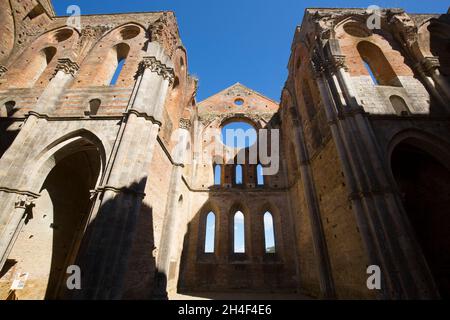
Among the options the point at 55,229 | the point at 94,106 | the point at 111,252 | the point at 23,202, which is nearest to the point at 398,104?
the point at 111,252

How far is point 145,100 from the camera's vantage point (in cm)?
754

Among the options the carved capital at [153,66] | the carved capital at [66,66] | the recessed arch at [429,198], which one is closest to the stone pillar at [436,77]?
the recessed arch at [429,198]

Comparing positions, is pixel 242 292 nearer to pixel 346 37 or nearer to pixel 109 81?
pixel 109 81

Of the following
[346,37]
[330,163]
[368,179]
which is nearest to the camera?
[368,179]

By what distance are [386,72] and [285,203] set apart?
8.61 m

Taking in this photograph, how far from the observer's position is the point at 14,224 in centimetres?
578

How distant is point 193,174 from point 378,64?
476 inches

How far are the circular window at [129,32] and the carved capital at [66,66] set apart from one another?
144 inches

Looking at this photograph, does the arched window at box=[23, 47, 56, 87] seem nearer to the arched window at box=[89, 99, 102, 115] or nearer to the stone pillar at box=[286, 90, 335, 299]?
the arched window at box=[89, 99, 102, 115]

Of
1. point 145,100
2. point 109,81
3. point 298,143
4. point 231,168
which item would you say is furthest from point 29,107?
point 298,143

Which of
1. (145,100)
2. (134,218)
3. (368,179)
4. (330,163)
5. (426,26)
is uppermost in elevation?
(426,26)

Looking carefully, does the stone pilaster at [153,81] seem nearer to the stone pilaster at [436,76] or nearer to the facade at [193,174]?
the facade at [193,174]

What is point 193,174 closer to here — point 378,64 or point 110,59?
point 110,59

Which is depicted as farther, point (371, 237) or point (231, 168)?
point (231, 168)
